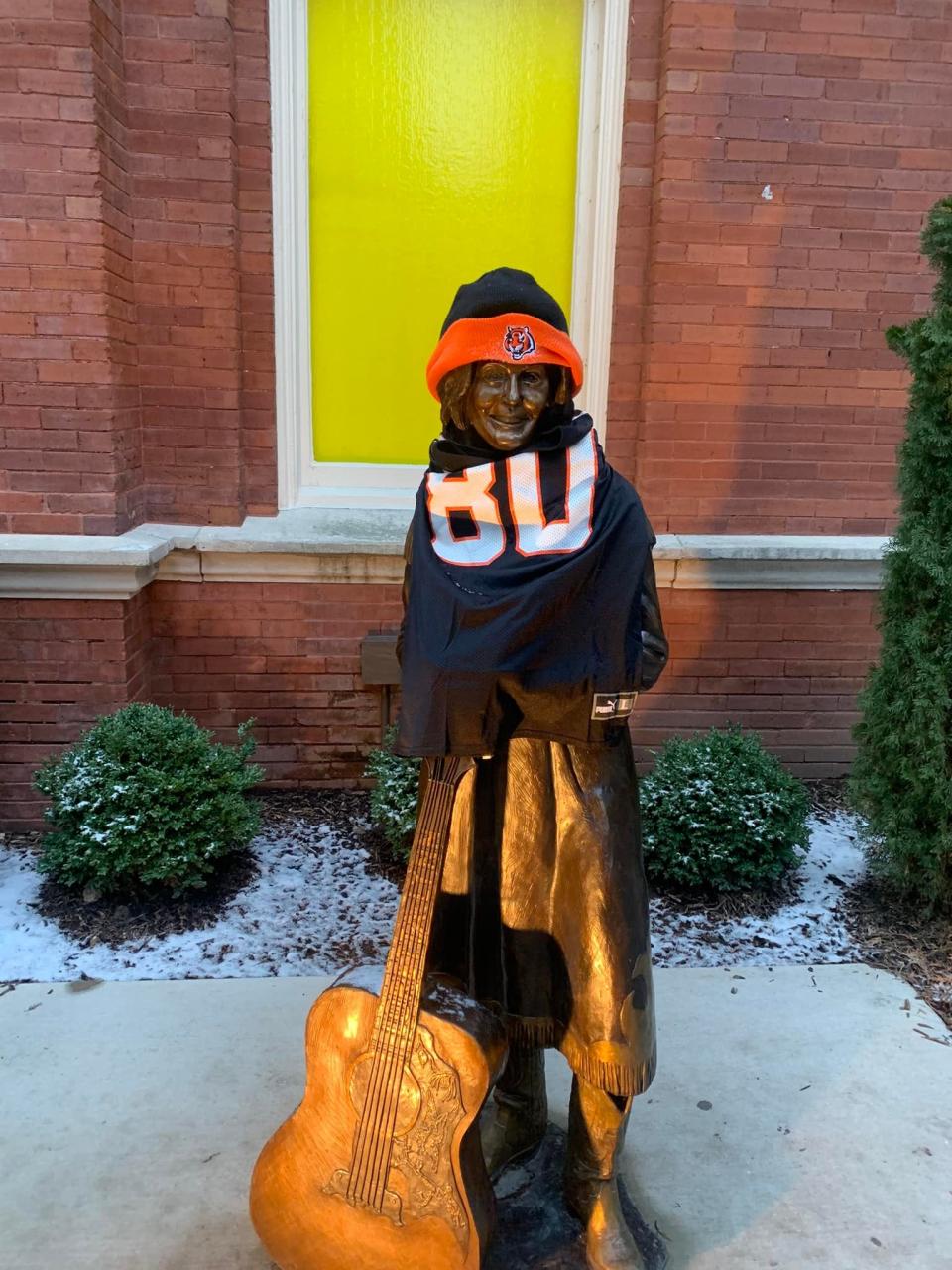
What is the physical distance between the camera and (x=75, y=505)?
4195 millimetres

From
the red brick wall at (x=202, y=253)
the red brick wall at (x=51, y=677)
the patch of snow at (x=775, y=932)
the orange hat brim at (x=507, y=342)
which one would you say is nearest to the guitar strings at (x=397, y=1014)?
the orange hat brim at (x=507, y=342)

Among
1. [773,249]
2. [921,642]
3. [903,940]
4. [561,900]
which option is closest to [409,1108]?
[561,900]

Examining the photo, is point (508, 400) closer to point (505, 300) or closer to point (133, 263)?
point (505, 300)

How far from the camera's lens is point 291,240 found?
4.55 m

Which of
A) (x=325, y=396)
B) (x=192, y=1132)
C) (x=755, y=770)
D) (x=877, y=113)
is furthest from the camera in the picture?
(x=325, y=396)

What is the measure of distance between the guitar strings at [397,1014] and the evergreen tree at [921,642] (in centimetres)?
266

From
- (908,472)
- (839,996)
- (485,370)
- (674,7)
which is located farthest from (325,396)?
(839,996)

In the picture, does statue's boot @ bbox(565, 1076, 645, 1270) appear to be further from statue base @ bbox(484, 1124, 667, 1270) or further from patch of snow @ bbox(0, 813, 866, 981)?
patch of snow @ bbox(0, 813, 866, 981)

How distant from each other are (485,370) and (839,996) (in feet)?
8.96

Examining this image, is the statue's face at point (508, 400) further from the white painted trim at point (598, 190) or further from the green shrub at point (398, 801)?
the white painted trim at point (598, 190)

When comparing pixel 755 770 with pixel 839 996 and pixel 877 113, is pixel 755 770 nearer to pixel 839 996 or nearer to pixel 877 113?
pixel 839 996

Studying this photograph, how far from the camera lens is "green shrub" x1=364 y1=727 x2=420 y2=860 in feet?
13.2

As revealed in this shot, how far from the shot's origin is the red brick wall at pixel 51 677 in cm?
428

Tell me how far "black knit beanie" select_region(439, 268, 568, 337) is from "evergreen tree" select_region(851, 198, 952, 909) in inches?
93.9
